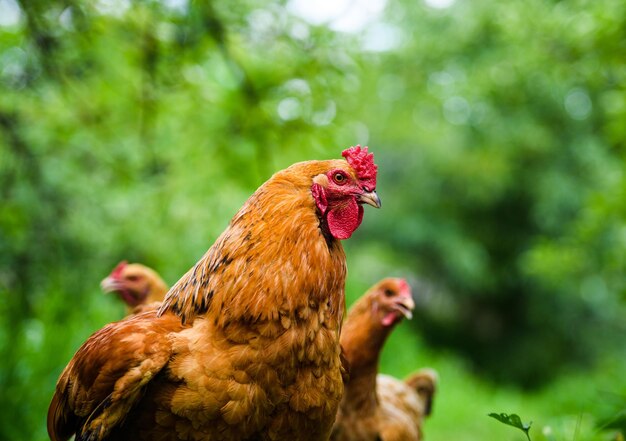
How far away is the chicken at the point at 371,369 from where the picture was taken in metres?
3.33

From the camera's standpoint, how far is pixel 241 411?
1.98 metres

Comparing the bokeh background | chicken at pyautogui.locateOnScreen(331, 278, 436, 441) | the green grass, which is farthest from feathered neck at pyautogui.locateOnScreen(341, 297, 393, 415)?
the green grass

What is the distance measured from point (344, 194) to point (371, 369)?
144cm

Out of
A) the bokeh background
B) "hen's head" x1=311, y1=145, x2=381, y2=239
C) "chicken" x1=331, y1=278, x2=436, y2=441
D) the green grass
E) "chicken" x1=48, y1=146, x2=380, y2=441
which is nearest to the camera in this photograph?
"chicken" x1=48, y1=146, x2=380, y2=441

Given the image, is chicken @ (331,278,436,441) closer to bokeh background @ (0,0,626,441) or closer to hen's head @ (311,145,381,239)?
bokeh background @ (0,0,626,441)

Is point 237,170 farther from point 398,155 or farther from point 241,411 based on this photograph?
point 398,155

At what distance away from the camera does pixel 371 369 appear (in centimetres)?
334

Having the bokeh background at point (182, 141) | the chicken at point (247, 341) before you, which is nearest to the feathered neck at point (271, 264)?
the chicken at point (247, 341)

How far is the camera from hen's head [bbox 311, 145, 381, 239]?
2268mm

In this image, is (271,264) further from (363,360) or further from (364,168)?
(363,360)

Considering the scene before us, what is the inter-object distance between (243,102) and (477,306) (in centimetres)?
1205

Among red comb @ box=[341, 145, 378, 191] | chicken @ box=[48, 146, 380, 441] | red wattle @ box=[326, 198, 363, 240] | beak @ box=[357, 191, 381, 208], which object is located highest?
red comb @ box=[341, 145, 378, 191]

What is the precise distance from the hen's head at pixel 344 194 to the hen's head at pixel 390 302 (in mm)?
1219

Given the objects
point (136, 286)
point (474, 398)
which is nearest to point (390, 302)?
point (136, 286)
